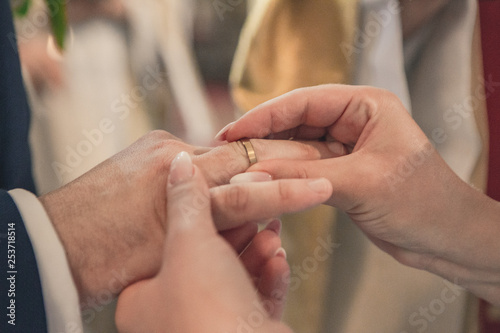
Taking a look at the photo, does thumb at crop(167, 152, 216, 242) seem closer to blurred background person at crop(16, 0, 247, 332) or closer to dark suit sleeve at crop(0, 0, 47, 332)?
dark suit sleeve at crop(0, 0, 47, 332)

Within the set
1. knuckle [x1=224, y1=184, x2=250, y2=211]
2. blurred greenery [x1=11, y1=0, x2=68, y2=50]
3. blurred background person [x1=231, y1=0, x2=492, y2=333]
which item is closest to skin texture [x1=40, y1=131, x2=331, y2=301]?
knuckle [x1=224, y1=184, x2=250, y2=211]

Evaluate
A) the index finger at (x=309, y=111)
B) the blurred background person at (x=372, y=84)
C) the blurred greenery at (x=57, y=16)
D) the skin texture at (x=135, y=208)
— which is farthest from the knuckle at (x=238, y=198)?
the blurred greenery at (x=57, y=16)

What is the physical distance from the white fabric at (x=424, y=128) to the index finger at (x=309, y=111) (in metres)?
0.14

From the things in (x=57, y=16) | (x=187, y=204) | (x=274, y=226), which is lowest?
(x=274, y=226)

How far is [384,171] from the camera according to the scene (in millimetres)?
507

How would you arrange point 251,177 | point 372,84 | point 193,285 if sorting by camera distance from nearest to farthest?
point 193,285
point 251,177
point 372,84

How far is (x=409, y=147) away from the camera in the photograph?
0.51 metres

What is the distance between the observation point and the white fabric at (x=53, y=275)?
415mm

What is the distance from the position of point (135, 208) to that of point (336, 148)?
0.27m

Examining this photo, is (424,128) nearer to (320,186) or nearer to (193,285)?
(320,186)

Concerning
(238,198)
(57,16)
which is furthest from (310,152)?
(57,16)

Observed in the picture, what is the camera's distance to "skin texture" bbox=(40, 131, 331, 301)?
0.46 meters

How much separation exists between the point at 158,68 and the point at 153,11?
100 mm

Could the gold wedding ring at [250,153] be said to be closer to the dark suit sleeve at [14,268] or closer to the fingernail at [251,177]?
the fingernail at [251,177]
